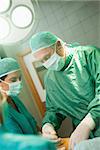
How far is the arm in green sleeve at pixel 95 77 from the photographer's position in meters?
1.24

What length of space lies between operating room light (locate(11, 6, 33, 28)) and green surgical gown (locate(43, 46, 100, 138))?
295mm

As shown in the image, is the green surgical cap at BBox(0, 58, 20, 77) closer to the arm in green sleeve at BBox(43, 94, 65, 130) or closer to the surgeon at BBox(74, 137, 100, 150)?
the arm in green sleeve at BBox(43, 94, 65, 130)

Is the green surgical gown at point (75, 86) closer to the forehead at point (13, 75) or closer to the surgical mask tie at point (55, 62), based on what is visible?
the surgical mask tie at point (55, 62)

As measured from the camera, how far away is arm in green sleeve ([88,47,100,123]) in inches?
48.9

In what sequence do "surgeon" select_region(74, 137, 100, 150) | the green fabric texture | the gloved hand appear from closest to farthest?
the green fabric texture → "surgeon" select_region(74, 137, 100, 150) → the gloved hand

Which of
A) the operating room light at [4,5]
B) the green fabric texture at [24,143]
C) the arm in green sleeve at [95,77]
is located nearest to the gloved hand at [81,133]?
the arm in green sleeve at [95,77]

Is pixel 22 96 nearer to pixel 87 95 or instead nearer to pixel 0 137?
pixel 87 95

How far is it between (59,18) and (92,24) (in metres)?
0.24

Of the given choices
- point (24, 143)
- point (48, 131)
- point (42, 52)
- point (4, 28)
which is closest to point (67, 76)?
point (42, 52)

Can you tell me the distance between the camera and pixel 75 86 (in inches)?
56.0

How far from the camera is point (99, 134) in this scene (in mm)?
1362

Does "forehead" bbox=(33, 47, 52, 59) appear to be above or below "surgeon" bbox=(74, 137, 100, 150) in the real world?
above

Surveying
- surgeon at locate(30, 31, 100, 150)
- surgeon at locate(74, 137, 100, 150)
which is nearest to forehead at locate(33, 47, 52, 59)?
surgeon at locate(30, 31, 100, 150)

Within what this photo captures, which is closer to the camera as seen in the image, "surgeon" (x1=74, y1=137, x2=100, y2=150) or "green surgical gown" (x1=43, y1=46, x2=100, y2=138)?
"surgeon" (x1=74, y1=137, x2=100, y2=150)
